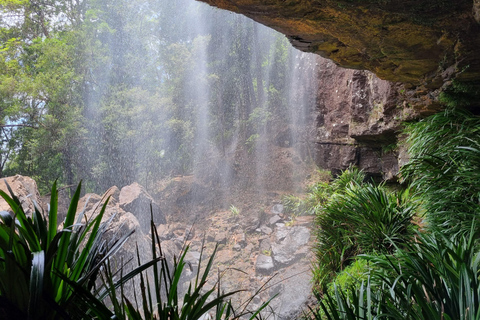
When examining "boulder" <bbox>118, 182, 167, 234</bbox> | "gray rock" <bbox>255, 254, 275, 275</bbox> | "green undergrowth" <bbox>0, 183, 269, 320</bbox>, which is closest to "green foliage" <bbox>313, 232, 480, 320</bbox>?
"green undergrowth" <bbox>0, 183, 269, 320</bbox>

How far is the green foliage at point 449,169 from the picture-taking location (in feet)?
10.1

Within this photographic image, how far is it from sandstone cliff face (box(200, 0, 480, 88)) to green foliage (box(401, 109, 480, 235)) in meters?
0.52

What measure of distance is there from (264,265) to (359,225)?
359cm

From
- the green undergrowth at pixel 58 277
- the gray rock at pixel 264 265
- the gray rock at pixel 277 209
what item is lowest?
the gray rock at pixel 264 265

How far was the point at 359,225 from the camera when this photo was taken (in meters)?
4.15

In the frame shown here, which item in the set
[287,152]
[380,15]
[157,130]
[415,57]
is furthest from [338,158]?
[157,130]

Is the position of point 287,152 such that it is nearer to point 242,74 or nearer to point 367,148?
point 242,74

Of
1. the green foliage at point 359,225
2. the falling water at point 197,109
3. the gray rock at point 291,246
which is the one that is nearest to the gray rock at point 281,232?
the gray rock at point 291,246

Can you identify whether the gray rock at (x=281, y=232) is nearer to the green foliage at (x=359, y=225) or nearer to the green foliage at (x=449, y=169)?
the green foliage at (x=359, y=225)

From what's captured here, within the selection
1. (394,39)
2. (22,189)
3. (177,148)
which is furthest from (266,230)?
(394,39)

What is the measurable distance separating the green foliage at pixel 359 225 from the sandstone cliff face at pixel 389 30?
5.02ft

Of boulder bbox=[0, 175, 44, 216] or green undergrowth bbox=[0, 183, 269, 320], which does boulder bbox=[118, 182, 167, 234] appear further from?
green undergrowth bbox=[0, 183, 269, 320]

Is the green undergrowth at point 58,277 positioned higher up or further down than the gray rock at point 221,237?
higher up

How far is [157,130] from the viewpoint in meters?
10.6
